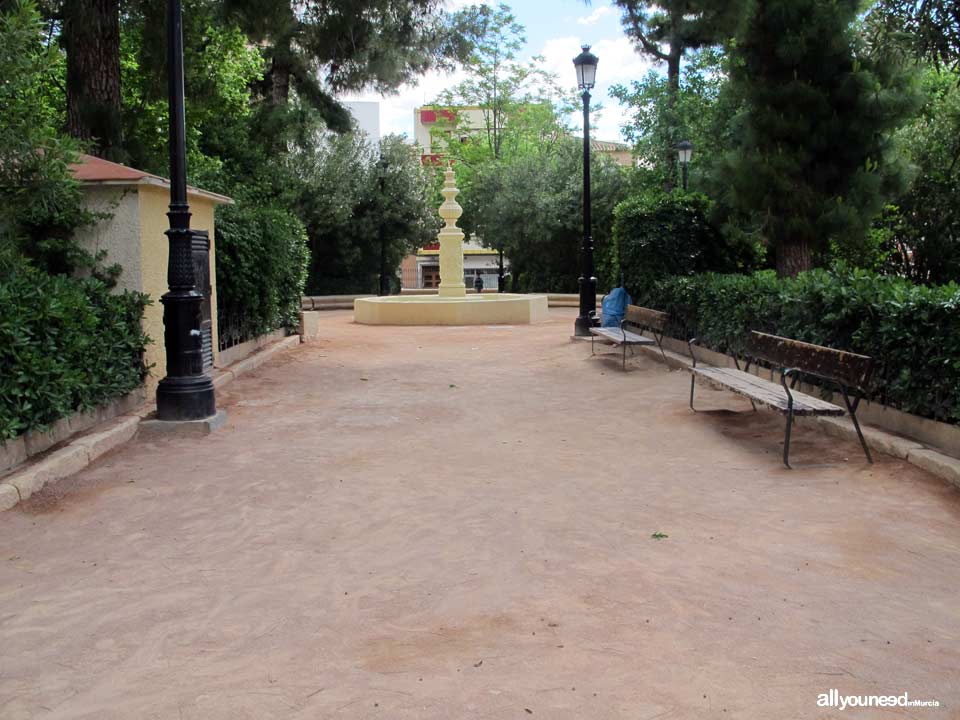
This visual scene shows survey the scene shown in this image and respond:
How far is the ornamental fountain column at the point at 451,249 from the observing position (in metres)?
22.4

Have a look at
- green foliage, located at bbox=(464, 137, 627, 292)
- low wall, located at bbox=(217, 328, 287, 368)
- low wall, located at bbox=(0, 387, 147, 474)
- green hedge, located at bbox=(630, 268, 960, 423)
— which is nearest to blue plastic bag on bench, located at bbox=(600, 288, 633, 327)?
green hedge, located at bbox=(630, 268, 960, 423)

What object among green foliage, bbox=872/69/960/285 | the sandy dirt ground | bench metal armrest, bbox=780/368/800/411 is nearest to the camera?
the sandy dirt ground

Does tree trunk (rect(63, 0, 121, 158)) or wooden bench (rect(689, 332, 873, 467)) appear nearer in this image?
wooden bench (rect(689, 332, 873, 467))

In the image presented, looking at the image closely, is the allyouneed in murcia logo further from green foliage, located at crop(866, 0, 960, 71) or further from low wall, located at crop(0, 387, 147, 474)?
green foliage, located at crop(866, 0, 960, 71)

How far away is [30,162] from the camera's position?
24.2ft

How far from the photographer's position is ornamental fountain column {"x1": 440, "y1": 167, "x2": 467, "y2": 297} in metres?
22.4

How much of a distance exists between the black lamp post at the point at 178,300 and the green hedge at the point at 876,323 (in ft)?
18.1

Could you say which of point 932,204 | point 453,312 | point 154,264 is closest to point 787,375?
point 154,264

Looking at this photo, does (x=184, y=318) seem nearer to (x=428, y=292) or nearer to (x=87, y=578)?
(x=87, y=578)

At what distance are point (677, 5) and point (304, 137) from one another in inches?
450

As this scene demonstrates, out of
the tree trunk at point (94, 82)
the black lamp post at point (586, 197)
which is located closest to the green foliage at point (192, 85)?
the tree trunk at point (94, 82)

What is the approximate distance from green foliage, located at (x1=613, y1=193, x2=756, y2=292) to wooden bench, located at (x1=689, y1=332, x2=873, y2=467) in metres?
6.33

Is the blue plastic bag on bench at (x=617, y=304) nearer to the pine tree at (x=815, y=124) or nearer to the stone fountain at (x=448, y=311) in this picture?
the pine tree at (x=815, y=124)

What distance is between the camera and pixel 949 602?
385 centimetres
